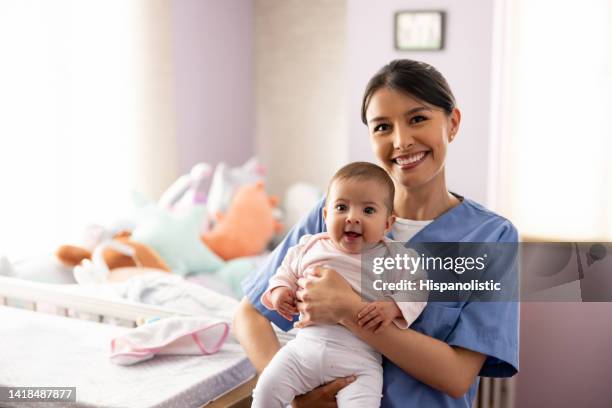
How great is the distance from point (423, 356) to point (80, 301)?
3.58ft

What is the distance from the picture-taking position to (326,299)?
1188 mm

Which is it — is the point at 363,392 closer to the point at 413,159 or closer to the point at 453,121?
the point at 413,159

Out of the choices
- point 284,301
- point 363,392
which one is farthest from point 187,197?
point 363,392

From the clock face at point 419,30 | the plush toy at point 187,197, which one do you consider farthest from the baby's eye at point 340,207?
the clock face at point 419,30

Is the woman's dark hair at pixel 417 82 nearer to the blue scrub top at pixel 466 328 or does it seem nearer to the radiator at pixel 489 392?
the blue scrub top at pixel 466 328

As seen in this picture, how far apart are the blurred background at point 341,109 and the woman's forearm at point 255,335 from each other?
1460 millimetres

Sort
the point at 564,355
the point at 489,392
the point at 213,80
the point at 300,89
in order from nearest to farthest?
the point at 489,392 < the point at 564,355 < the point at 213,80 < the point at 300,89

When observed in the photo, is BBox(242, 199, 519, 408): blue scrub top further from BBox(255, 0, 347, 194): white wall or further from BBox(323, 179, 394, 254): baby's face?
BBox(255, 0, 347, 194): white wall

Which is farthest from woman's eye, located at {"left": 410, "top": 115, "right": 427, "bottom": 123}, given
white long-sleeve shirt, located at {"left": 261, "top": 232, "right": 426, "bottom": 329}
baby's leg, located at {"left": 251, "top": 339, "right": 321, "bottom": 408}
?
baby's leg, located at {"left": 251, "top": 339, "right": 321, "bottom": 408}

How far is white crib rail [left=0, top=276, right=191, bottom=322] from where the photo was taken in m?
1.80

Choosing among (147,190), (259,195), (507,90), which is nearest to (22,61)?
(147,190)

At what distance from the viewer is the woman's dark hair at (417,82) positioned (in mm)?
1233

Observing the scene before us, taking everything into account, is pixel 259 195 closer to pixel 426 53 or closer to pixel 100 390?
pixel 426 53

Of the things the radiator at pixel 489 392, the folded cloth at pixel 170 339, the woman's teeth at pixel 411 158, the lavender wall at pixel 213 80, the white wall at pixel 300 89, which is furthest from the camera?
the white wall at pixel 300 89
